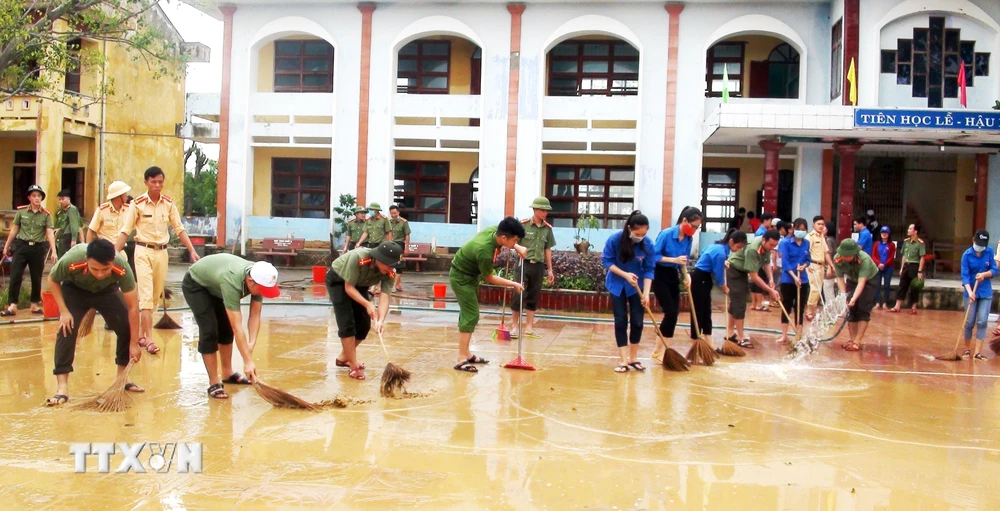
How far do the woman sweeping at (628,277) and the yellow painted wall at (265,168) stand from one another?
14910mm

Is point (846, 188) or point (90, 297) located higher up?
point (846, 188)

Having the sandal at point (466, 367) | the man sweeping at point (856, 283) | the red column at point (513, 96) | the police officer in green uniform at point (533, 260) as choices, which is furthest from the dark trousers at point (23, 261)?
the red column at point (513, 96)

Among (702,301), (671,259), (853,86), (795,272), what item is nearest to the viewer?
(671,259)

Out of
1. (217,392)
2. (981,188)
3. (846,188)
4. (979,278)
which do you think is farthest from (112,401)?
(981,188)

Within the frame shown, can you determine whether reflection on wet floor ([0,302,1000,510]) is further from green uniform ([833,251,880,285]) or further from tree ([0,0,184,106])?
tree ([0,0,184,106])

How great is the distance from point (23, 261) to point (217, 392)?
19.3ft

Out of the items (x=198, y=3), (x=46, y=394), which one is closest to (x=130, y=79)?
(x=198, y=3)

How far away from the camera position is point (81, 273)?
573 cm

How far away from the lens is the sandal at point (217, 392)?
6148 mm

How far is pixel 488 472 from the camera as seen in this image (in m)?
4.59

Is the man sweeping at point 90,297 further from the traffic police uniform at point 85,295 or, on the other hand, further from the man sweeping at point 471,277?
the man sweeping at point 471,277

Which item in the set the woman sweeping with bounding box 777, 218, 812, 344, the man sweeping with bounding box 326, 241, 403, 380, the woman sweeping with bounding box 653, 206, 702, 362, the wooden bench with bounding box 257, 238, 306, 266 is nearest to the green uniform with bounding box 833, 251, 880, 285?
the woman sweeping with bounding box 777, 218, 812, 344

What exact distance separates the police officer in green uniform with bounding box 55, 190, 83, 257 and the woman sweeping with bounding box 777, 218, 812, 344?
875cm

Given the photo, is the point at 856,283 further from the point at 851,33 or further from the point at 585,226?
the point at 585,226
